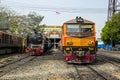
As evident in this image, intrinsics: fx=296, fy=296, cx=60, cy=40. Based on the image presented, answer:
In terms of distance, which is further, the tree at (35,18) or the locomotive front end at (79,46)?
the tree at (35,18)

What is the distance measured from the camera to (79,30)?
74.8 ft

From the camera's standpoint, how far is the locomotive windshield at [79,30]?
74.0 feet

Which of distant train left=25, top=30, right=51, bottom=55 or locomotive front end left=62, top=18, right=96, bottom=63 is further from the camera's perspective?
A: distant train left=25, top=30, right=51, bottom=55

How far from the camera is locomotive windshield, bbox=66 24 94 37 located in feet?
74.0

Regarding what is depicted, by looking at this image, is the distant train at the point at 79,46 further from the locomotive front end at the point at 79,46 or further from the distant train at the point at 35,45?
the distant train at the point at 35,45

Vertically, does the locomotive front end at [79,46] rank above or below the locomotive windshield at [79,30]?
below

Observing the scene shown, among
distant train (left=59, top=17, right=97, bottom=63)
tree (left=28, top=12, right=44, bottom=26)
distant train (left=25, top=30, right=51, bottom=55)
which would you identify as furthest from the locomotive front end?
tree (left=28, top=12, right=44, bottom=26)

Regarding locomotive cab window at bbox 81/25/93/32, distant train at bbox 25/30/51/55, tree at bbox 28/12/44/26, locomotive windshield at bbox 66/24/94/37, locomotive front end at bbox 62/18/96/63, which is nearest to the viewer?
locomotive front end at bbox 62/18/96/63

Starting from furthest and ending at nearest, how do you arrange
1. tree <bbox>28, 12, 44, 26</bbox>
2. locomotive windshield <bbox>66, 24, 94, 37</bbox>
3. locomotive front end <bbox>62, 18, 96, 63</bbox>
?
tree <bbox>28, 12, 44, 26</bbox> < locomotive windshield <bbox>66, 24, 94, 37</bbox> < locomotive front end <bbox>62, 18, 96, 63</bbox>

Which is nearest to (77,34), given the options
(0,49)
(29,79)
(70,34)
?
(70,34)

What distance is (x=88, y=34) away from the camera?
74.2ft

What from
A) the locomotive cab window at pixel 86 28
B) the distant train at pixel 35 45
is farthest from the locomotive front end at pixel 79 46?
the distant train at pixel 35 45

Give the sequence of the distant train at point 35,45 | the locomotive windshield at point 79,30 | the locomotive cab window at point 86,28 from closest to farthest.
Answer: the locomotive windshield at point 79,30, the locomotive cab window at point 86,28, the distant train at point 35,45

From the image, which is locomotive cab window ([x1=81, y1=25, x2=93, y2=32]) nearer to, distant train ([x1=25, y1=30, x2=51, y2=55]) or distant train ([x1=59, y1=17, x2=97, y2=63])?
distant train ([x1=59, y1=17, x2=97, y2=63])
